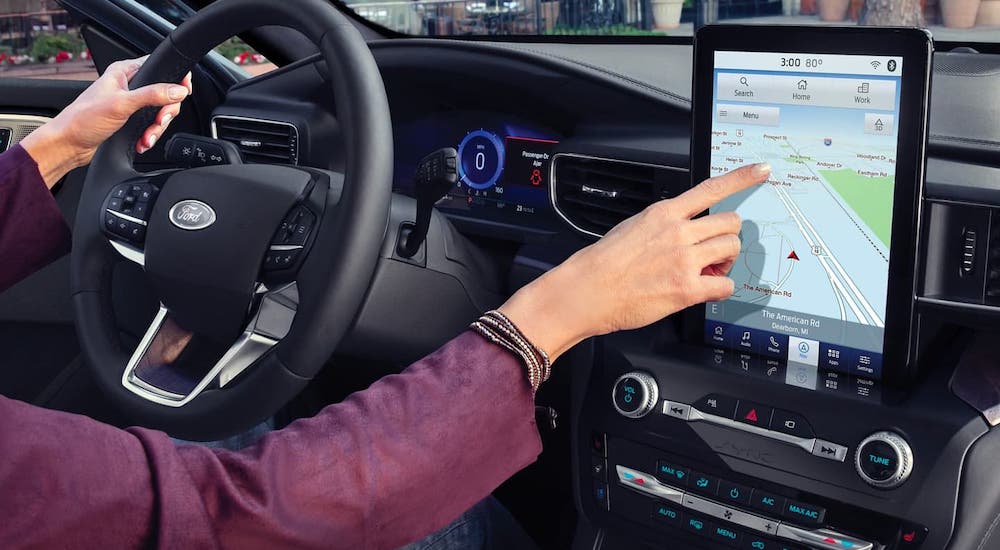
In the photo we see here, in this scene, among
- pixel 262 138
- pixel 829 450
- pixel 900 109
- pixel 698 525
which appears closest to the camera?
pixel 900 109

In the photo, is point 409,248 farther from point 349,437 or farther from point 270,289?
point 349,437

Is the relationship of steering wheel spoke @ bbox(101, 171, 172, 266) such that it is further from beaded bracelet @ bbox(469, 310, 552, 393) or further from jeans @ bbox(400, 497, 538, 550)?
beaded bracelet @ bbox(469, 310, 552, 393)

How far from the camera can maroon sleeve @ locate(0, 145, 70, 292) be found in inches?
54.5

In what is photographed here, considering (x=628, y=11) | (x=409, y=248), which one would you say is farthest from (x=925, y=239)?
(x=628, y=11)

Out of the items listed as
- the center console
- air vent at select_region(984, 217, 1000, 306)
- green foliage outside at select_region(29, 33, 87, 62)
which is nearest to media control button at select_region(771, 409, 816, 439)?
the center console

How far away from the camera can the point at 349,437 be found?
2.85 feet

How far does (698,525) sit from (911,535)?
0.80 ft

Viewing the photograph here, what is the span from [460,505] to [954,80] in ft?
2.87

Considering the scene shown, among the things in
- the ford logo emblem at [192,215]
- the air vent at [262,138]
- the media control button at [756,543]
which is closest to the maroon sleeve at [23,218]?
the ford logo emblem at [192,215]

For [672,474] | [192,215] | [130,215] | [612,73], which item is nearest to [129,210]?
[130,215]

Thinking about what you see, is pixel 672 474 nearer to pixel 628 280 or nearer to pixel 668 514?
pixel 668 514

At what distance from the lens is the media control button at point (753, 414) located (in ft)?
3.79

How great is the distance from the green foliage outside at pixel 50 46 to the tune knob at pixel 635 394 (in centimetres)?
150

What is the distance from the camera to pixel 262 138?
1910mm
